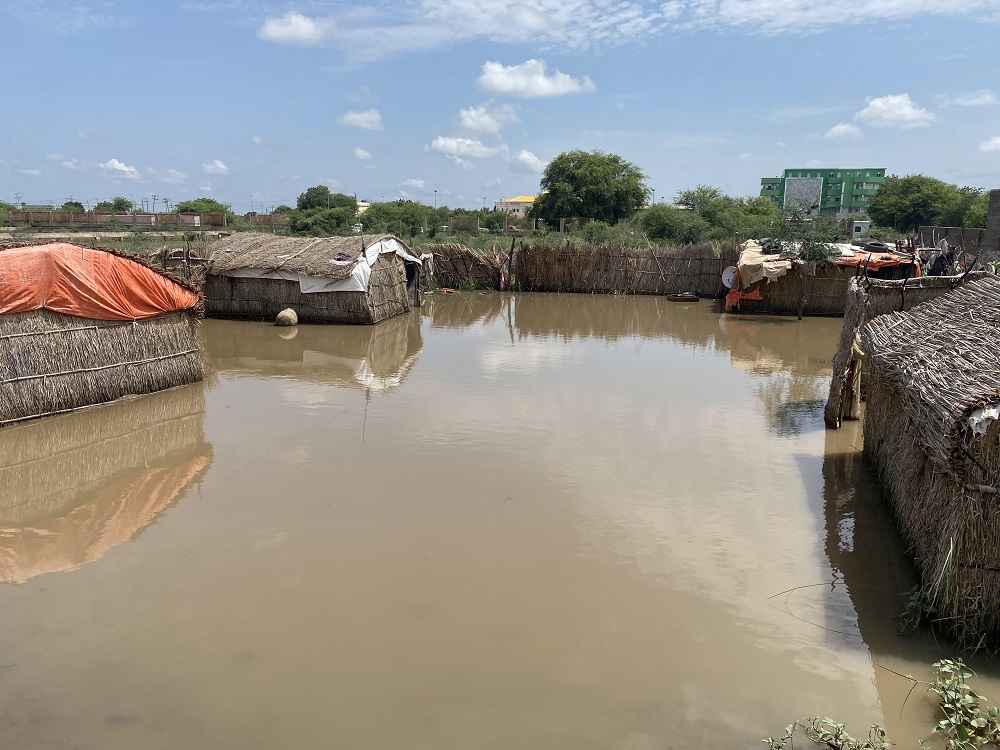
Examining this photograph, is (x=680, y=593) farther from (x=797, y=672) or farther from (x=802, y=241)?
(x=802, y=241)

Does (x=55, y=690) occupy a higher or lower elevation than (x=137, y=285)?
lower

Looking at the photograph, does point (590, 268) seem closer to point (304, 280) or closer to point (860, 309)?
point (304, 280)

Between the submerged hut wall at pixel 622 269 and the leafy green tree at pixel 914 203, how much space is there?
24913 millimetres

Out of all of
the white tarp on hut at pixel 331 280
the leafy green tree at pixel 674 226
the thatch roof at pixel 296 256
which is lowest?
the white tarp on hut at pixel 331 280

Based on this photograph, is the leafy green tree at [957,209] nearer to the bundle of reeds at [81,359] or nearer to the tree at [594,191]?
the tree at [594,191]

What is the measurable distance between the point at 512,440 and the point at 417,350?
18.4ft

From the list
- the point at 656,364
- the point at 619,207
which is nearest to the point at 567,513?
the point at 656,364

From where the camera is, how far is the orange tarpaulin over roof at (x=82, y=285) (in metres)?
7.98

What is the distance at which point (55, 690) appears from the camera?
12.6ft

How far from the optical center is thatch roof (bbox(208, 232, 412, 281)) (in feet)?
47.6

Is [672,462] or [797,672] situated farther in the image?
[672,462]

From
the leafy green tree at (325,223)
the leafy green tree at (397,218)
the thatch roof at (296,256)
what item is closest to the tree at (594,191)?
the leafy green tree at (397,218)

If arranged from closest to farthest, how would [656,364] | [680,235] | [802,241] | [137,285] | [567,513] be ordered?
[567,513] < [137,285] < [656,364] < [802,241] < [680,235]

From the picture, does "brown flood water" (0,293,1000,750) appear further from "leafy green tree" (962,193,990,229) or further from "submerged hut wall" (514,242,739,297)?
"leafy green tree" (962,193,990,229)
